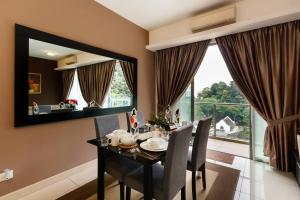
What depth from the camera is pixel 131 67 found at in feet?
11.3

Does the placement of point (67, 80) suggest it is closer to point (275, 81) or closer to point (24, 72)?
point (24, 72)

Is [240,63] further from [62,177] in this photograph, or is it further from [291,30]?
[62,177]

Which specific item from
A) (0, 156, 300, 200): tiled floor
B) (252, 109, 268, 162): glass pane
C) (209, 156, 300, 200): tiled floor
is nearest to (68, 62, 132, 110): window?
(0, 156, 300, 200): tiled floor

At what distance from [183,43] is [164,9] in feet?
2.62

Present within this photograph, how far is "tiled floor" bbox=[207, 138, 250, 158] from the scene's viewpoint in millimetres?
3383

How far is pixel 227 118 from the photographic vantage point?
391cm

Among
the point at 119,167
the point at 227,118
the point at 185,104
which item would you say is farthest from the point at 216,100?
the point at 119,167

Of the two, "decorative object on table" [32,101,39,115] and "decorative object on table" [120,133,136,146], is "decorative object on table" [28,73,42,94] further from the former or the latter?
"decorative object on table" [120,133,136,146]

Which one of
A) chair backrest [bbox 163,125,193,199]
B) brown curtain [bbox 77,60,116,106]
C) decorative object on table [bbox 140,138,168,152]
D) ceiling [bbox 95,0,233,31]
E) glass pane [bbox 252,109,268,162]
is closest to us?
chair backrest [bbox 163,125,193,199]

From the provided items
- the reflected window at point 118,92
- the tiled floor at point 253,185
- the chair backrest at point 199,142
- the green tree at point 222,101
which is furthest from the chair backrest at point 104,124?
the green tree at point 222,101

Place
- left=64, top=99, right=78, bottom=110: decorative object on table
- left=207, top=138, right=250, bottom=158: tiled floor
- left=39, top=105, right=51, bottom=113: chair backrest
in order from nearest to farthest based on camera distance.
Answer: left=39, top=105, right=51, bottom=113: chair backrest
left=64, top=99, right=78, bottom=110: decorative object on table
left=207, top=138, right=250, bottom=158: tiled floor

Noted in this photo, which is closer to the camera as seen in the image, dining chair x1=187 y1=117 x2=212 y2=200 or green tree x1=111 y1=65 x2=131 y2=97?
dining chair x1=187 y1=117 x2=212 y2=200

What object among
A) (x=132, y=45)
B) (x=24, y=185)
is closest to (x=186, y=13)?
(x=132, y=45)

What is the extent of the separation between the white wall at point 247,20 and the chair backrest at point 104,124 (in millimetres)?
2075
